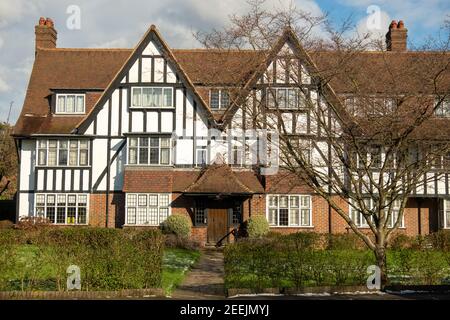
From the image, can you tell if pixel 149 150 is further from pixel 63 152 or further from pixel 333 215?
pixel 333 215

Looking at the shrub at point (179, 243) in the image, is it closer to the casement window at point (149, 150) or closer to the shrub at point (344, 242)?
the casement window at point (149, 150)

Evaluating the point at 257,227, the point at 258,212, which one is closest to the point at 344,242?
the point at 257,227

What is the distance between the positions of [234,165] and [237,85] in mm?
13047

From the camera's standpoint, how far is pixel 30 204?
28.3 meters

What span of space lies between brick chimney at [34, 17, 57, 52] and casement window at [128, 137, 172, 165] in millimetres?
10673

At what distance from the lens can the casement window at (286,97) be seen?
15312 millimetres

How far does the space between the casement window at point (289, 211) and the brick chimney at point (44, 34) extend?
17574 millimetres

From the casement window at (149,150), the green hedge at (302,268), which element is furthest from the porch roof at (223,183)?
the green hedge at (302,268)

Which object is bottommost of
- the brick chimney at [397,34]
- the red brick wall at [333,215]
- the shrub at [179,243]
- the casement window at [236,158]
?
the shrub at [179,243]

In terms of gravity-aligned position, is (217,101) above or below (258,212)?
above

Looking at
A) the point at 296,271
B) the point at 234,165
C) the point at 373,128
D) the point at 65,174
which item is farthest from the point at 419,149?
the point at 65,174

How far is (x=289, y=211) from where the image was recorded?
27.7 meters

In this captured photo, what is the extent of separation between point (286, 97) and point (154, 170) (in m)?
13.1
